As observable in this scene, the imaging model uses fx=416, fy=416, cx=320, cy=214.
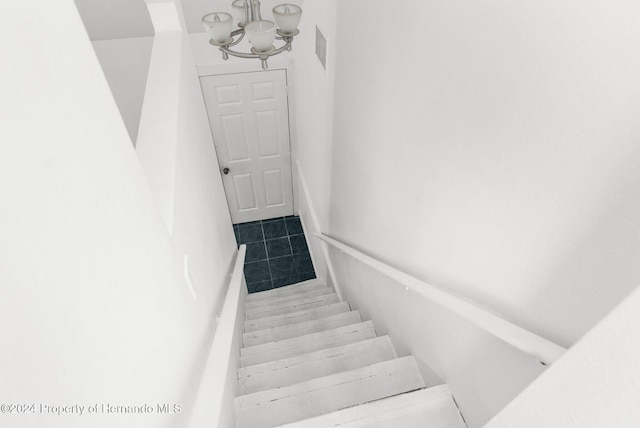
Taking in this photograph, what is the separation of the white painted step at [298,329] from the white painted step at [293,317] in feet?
0.63

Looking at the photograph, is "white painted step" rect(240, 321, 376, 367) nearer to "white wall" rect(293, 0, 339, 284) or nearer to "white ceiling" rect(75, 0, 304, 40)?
"white wall" rect(293, 0, 339, 284)

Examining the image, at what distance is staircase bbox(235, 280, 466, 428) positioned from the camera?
65.7 inches

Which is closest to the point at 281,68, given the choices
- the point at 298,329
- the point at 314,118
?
the point at 314,118

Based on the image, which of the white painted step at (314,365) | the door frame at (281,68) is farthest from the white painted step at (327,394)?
the door frame at (281,68)

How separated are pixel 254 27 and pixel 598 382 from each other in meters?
1.77

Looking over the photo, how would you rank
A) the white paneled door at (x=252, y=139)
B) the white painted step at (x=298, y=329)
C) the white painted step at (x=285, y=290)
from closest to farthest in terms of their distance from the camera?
the white painted step at (x=298, y=329)
the white paneled door at (x=252, y=139)
the white painted step at (x=285, y=290)

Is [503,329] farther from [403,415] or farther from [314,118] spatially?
[314,118]

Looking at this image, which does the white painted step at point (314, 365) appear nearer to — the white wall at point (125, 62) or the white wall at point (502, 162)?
the white wall at point (502, 162)

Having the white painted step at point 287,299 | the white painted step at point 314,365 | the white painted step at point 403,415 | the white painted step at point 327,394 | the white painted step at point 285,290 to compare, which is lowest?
the white painted step at point 285,290

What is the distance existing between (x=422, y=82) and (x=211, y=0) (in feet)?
8.78

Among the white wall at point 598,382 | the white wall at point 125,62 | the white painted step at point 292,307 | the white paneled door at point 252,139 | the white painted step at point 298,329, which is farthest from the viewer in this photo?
the white paneled door at point 252,139

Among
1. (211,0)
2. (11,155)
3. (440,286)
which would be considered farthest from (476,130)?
(211,0)

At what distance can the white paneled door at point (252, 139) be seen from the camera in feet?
14.1

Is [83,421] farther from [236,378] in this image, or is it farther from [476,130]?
[236,378]
